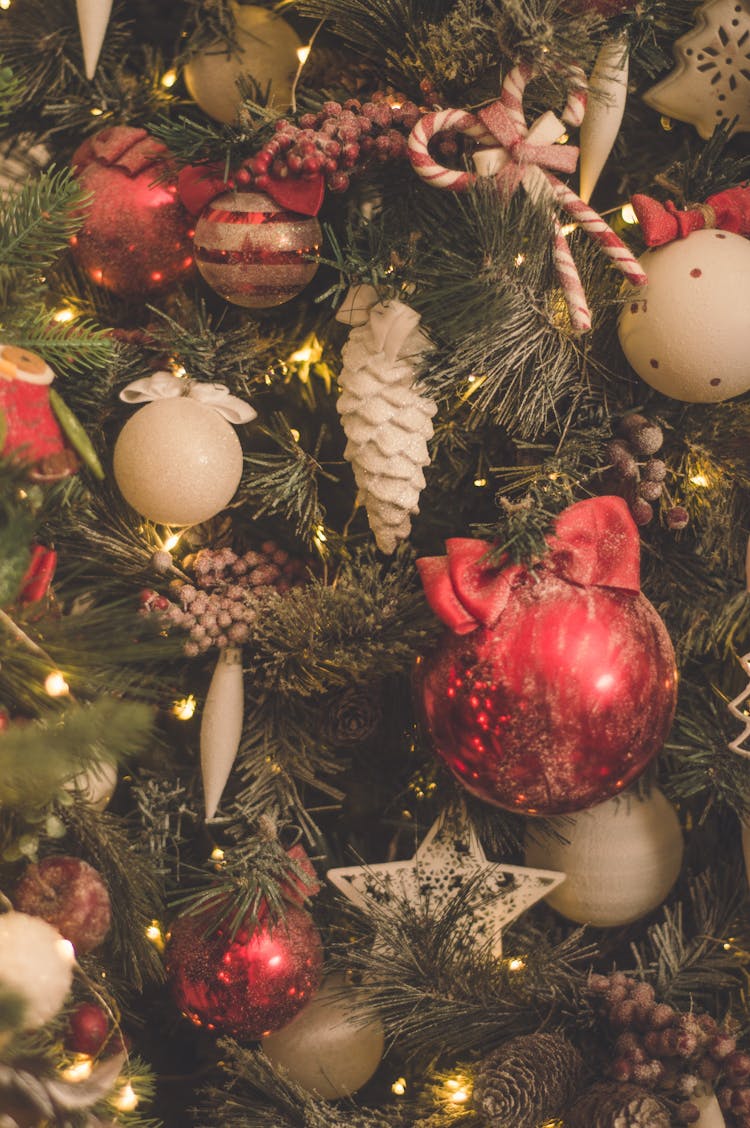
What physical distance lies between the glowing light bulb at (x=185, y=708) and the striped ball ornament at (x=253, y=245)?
0.33m

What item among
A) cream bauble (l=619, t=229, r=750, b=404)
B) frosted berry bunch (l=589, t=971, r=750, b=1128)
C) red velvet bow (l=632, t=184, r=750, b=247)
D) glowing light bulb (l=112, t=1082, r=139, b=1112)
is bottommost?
frosted berry bunch (l=589, t=971, r=750, b=1128)

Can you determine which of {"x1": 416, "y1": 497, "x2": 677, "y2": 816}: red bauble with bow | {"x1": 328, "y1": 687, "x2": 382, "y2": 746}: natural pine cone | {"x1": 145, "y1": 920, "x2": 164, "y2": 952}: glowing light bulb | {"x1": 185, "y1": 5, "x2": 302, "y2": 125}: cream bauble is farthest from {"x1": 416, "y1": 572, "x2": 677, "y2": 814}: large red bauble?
{"x1": 185, "y1": 5, "x2": 302, "y2": 125}: cream bauble

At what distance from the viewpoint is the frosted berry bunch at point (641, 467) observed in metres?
0.71

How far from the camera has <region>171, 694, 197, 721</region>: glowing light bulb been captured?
81cm

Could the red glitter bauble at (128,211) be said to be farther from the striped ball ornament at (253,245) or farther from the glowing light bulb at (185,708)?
the glowing light bulb at (185,708)

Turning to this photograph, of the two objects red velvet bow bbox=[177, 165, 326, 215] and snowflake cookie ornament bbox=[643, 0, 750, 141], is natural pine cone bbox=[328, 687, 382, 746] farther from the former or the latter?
snowflake cookie ornament bbox=[643, 0, 750, 141]

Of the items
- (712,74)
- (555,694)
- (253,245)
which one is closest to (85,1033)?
(555,694)

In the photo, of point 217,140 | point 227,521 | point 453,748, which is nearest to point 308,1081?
point 453,748

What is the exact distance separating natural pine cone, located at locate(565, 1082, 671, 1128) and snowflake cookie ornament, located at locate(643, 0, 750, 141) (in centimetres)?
72

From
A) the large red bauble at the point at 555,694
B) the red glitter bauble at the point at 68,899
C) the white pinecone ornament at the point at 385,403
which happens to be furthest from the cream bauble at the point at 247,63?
the red glitter bauble at the point at 68,899

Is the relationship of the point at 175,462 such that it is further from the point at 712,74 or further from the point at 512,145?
the point at 712,74

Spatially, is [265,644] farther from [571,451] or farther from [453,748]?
[571,451]

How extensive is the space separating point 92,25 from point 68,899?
603 millimetres

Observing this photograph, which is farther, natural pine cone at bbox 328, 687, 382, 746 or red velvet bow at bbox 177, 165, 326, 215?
natural pine cone at bbox 328, 687, 382, 746
